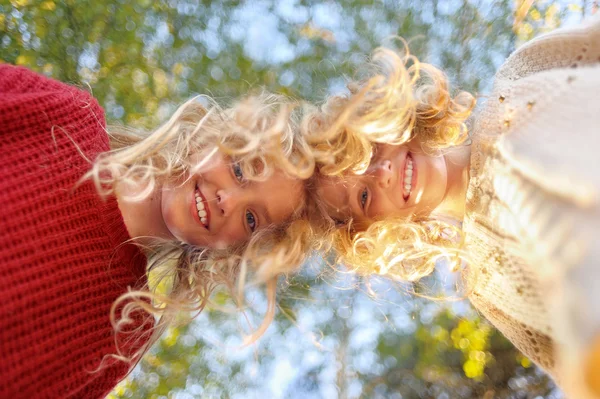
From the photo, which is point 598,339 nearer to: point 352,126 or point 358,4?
point 352,126

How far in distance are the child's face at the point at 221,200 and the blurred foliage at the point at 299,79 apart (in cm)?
67

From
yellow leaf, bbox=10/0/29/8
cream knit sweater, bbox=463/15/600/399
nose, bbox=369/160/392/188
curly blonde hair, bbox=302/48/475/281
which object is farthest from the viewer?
yellow leaf, bbox=10/0/29/8

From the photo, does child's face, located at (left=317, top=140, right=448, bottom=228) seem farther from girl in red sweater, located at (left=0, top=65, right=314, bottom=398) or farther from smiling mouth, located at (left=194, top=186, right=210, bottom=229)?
smiling mouth, located at (left=194, top=186, right=210, bottom=229)

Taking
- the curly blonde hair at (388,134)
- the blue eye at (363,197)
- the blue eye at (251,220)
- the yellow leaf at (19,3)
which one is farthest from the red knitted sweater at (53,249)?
the yellow leaf at (19,3)

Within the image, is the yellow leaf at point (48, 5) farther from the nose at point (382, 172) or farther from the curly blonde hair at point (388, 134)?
the nose at point (382, 172)

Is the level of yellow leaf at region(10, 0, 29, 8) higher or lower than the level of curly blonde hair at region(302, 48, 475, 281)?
higher

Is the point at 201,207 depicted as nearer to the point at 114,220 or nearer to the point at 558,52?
the point at 114,220

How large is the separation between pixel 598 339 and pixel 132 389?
360 centimetres

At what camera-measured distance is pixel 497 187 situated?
1.27 meters

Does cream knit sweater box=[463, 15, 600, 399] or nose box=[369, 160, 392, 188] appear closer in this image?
cream knit sweater box=[463, 15, 600, 399]

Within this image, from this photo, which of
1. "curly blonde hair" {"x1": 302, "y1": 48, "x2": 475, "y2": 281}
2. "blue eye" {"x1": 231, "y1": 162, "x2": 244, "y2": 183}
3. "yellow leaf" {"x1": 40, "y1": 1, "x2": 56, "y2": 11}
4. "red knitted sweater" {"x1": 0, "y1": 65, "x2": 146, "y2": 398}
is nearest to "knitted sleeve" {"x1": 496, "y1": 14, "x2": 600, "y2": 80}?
"curly blonde hair" {"x1": 302, "y1": 48, "x2": 475, "y2": 281}

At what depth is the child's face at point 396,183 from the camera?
1.83 meters

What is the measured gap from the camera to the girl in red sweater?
1433 millimetres

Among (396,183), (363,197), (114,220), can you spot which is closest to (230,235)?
(114,220)
